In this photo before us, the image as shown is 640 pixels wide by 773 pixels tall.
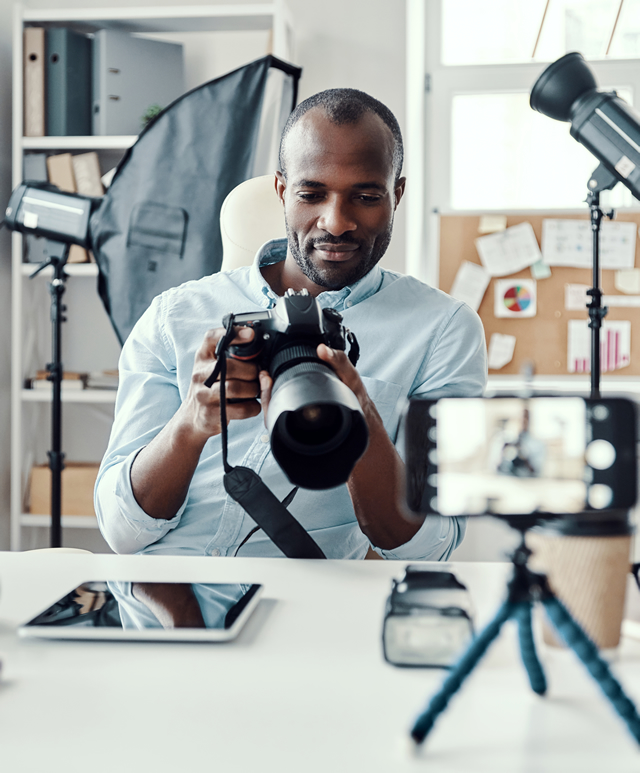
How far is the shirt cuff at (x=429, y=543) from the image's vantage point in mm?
840

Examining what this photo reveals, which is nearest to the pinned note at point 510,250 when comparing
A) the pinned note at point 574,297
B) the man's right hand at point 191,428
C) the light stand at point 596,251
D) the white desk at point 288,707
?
the pinned note at point 574,297

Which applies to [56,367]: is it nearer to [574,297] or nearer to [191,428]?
[191,428]

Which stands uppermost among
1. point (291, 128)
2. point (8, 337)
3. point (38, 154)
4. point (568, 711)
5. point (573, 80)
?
point (38, 154)

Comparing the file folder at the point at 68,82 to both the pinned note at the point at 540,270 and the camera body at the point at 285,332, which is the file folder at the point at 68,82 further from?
the camera body at the point at 285,332

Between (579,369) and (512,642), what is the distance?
171 centimetres

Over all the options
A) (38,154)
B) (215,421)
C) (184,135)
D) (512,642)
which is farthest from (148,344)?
(38,154)

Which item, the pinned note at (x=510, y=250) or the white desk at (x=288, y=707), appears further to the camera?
the pinned note at (x=510, y=250)

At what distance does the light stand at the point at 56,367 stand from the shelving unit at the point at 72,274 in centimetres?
22

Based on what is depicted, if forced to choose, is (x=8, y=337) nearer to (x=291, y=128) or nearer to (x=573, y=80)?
(x=291, y=128)

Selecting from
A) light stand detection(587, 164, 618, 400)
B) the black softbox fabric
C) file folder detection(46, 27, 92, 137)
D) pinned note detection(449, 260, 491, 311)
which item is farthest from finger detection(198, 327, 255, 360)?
file folder detection(46, 27, 92, 137)

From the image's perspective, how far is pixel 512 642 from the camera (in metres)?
0.49

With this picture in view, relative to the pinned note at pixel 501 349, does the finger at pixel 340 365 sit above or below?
below

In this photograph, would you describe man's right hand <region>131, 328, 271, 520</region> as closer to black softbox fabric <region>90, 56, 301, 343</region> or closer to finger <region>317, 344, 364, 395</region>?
finger <region>317, 344, 364, 395</region>

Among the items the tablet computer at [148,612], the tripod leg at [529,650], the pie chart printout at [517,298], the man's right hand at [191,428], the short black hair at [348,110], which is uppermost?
the short black hair at [348,110]
